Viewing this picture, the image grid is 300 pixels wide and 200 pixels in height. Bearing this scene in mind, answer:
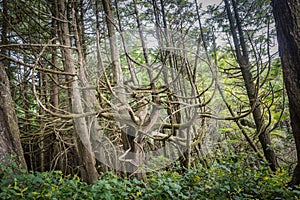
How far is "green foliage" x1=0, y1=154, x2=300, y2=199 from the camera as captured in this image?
71.1 inches

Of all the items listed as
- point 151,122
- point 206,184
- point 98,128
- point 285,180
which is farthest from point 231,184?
point 98,128

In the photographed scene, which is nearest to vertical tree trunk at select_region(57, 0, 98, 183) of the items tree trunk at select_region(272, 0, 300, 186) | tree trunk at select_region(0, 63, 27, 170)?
tree trunk at select_region(0, 63, 27, 170)

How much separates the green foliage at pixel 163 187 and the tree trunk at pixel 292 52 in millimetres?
299

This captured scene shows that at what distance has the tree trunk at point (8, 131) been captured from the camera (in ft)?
7.82

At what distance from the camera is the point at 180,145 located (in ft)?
12.9

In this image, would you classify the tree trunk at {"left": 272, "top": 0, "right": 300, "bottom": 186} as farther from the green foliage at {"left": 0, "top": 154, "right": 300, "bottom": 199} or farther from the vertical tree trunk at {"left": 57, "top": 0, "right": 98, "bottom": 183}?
the vertical tree trunk at {"left": 57, "top": 0, "right": 98, "bottom": 183}

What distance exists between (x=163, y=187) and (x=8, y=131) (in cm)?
196

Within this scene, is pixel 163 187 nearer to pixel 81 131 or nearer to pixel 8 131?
pixel 81 131

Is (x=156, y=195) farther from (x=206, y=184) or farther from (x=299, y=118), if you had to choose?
(x=299, y=118)

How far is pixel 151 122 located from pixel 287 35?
179 cm

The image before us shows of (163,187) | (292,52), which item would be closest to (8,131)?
(163,187)

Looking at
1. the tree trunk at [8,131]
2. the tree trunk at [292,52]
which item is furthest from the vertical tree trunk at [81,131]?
the tree trunk at [292,52]

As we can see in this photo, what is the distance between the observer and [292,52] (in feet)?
6.88

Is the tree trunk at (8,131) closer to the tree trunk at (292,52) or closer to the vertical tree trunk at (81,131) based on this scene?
the vertical tree trunk at (81,131)
